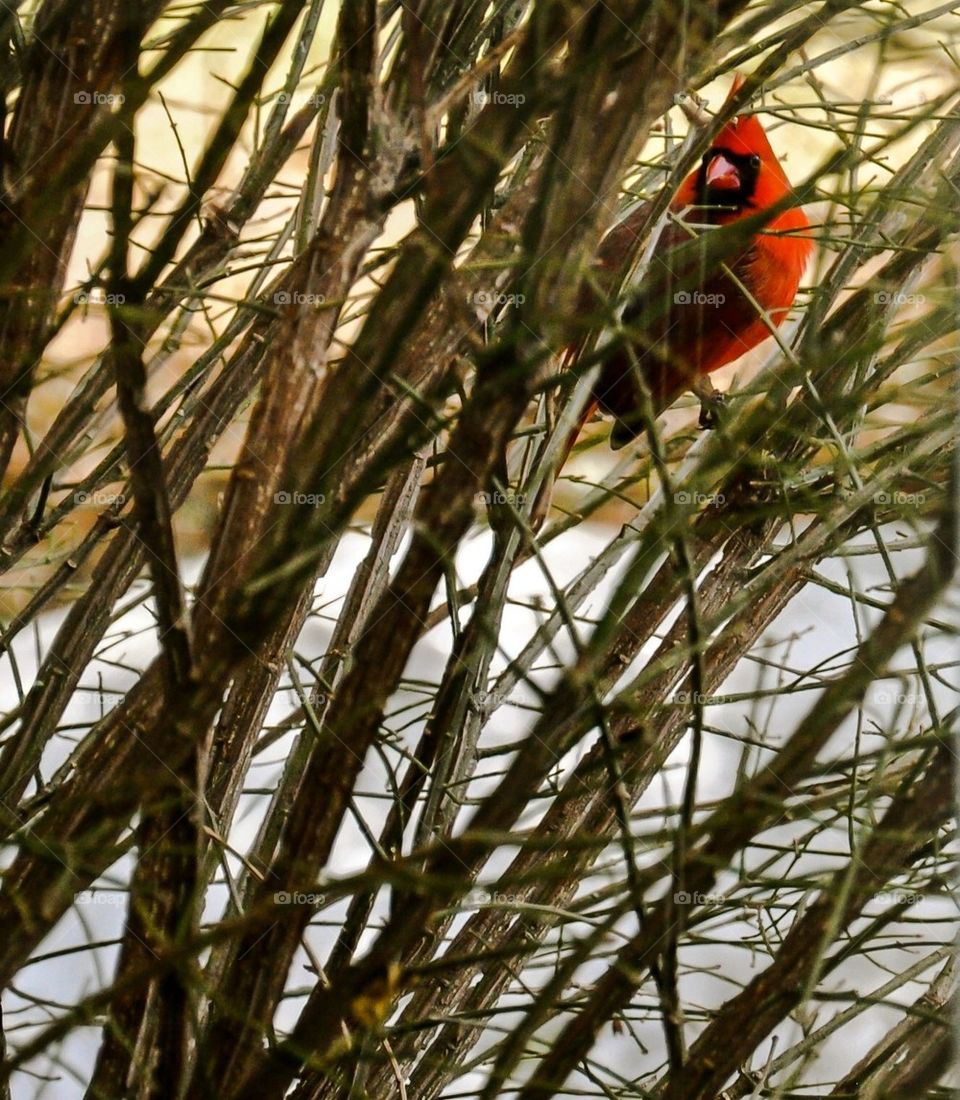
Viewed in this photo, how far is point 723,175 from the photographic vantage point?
1.42m

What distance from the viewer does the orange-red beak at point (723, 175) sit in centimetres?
141

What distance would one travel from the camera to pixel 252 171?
2.39ft

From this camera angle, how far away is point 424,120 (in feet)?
1.19

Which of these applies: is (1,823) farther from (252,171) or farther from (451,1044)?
(252,171)

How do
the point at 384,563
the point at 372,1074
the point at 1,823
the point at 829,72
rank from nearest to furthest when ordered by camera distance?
the point at 1,823
the point at 372,1074
the point at 384,563
the point at 829,72

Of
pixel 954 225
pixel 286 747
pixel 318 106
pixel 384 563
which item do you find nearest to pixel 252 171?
pixel 318 106

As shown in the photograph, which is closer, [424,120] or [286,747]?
[424,120]

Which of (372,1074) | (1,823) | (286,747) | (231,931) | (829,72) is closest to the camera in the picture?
(231,931)

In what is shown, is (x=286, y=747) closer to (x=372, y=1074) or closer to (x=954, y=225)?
(x=372, y=1074)

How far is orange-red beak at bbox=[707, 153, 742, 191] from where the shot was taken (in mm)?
1411

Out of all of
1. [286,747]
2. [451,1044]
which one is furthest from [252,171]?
[286,747]

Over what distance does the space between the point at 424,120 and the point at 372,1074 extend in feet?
1.51

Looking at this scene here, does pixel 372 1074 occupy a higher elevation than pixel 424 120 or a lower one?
lower

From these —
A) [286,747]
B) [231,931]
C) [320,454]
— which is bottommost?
[231,931]
